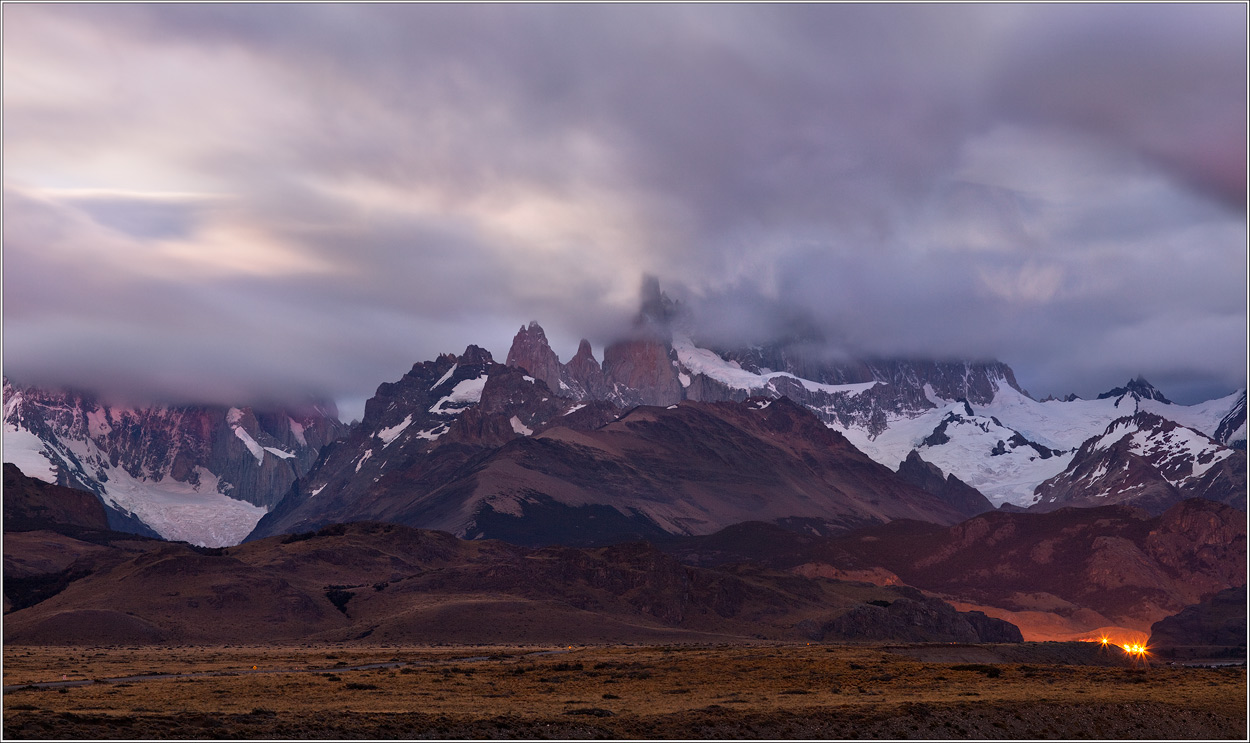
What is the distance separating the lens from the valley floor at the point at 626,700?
88938mm

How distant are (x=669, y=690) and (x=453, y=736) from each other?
138 ft

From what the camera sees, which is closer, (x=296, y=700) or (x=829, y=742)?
(x=829, y=742)

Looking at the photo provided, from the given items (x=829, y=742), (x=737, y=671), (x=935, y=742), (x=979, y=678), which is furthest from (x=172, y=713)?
(x=979, y=678)

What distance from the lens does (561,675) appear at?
14038 cm

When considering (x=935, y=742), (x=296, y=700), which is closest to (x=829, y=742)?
(x=935, y=742)

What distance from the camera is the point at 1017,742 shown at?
3632 inches

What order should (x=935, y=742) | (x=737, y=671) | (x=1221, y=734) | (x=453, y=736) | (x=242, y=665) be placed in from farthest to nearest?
(x=242, y=665) → (x=737, y=671) → (x=1221, y=734) → (x=935, y=742) → (x=453, y=736)

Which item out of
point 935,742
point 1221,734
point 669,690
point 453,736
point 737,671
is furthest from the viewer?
point 737,671

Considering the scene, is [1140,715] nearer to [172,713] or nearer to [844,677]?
[844,677]

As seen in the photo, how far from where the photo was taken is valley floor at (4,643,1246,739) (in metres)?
88.9

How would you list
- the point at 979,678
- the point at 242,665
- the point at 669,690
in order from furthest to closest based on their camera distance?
the point at 242,665 < the point at 979,678 < the point at 669,690

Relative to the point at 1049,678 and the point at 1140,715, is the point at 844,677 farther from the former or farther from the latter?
the point at 1140,715

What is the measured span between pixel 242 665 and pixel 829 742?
102 m

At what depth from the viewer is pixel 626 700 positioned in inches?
4405
